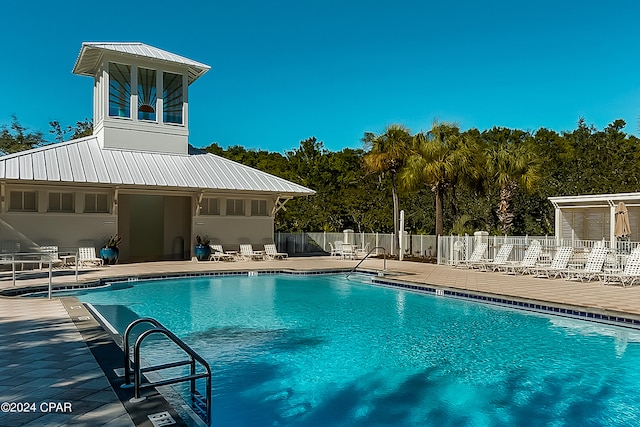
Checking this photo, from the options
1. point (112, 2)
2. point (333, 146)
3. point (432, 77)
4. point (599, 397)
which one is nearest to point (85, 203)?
point (112, 2)

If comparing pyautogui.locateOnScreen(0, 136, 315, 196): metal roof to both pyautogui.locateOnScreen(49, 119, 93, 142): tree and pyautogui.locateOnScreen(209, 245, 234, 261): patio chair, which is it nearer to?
pyautogui.locateOnScreen(209, 245, 234, 261): patio chair

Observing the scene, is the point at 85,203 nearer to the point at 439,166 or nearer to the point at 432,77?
the point at 439,166

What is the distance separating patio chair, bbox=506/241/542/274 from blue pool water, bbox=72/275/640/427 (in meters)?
4.94

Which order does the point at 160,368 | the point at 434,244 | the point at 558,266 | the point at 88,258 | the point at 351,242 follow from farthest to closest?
the point at 351,242 < the point at 434,244 < the point at 88,258 < the point at 558,266 < the point at 160,368

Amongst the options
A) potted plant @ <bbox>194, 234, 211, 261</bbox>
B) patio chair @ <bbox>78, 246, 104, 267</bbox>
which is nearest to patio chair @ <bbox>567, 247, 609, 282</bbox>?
potted plant @ <bbox>194, 234, 211, 261</bbox>

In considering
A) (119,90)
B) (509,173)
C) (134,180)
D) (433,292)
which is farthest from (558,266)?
(119,90)

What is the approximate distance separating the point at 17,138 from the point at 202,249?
26.2m

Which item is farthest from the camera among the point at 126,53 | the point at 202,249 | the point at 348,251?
the point at 348,251

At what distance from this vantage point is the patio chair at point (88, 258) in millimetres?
16920

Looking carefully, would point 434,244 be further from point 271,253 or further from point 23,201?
point 23,201

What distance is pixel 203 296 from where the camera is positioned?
41.6 ft

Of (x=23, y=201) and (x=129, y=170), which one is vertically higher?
(x=129, y=170)

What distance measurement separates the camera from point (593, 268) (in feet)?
45.5

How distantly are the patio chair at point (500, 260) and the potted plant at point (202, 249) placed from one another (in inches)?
410
